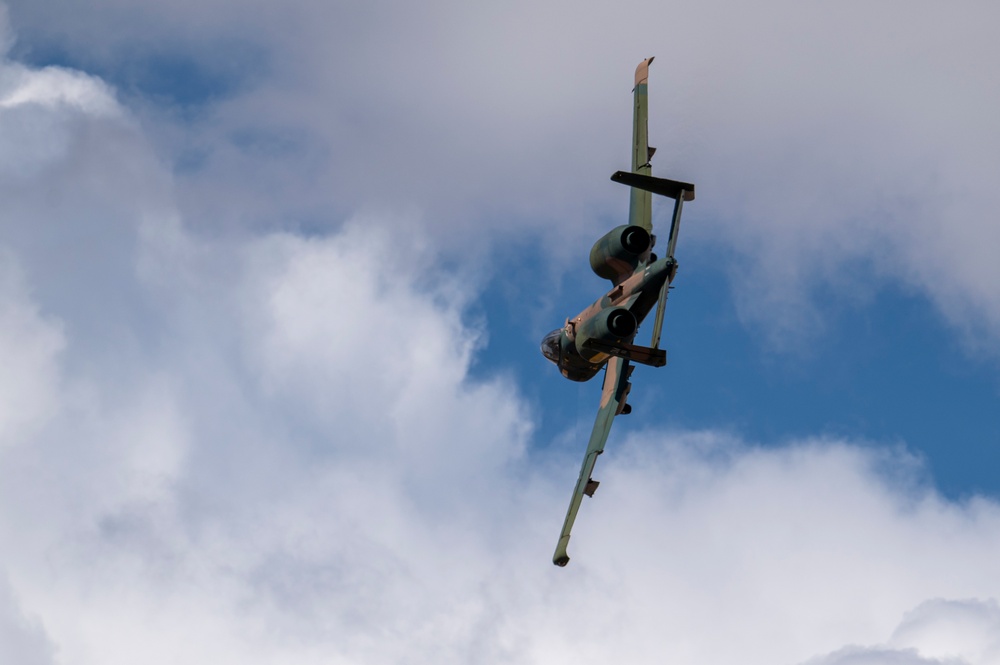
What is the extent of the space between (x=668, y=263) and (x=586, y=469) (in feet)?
29.9

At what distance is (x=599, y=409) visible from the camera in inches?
2458

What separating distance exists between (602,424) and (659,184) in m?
9.96

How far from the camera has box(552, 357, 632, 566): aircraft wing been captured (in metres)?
60.1

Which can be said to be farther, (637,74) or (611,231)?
(637,74)

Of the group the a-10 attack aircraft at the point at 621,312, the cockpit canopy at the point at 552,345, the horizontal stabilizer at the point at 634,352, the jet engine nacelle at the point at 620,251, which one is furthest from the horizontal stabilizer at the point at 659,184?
the cockpit canopy at the point at 552,345

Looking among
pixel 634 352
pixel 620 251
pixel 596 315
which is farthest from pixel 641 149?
pixel 634 352

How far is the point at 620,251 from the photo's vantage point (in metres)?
61.7

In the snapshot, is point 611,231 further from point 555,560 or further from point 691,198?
point 555,560

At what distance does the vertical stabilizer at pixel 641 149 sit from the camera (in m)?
64.2

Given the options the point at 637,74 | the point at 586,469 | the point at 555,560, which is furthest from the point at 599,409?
the point at 637,74

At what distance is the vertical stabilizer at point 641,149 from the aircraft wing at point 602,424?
641 cm

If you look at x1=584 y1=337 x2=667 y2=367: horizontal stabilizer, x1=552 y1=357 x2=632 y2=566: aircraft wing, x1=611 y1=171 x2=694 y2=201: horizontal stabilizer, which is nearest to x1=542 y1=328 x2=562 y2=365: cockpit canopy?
x1=552 y1=357 x2=632 y2=566: aircraft wing

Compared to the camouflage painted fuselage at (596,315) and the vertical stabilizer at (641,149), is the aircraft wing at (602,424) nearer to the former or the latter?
the camouflage painted fuselage at (596,315)

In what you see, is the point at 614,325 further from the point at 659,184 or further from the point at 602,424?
the point at 659,184
